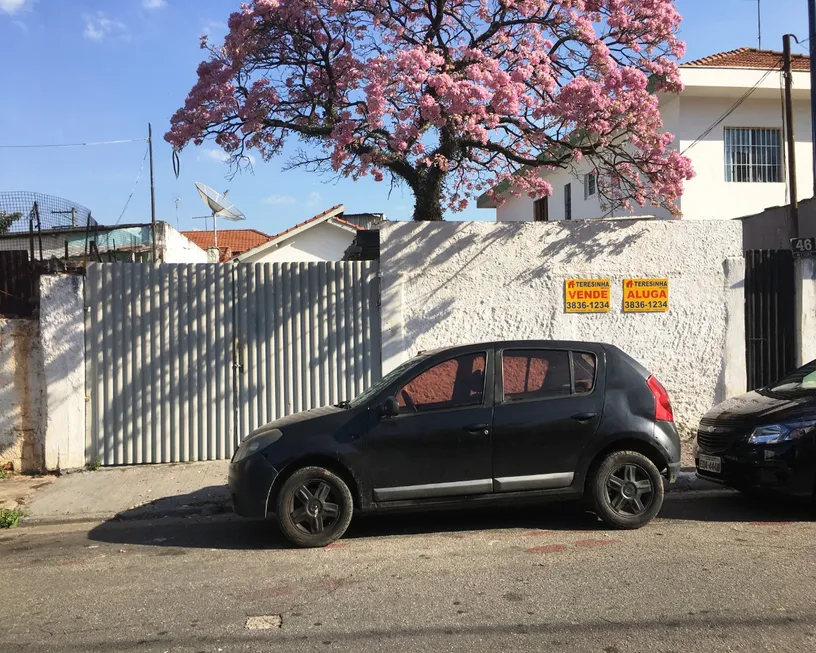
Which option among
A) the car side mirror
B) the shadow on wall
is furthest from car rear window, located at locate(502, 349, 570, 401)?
the shadow on wall

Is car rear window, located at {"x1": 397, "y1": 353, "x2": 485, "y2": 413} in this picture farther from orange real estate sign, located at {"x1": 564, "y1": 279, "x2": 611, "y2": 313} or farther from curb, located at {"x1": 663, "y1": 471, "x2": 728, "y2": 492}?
orange real estate sign, located at {"x1": 564, "y1": 279, "x2": 611, "y2": 313}

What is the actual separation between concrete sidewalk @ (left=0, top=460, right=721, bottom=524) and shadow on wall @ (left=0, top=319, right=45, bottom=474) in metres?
0.38

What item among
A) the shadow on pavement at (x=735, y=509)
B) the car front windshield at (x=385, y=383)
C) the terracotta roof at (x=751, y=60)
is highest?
the terracotta roof at (x=751, y=60)

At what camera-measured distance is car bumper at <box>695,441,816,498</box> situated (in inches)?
237

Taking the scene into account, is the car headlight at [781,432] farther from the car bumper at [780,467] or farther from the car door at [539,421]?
the car door at [539,421]

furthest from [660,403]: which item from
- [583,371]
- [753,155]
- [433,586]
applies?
[753,155]

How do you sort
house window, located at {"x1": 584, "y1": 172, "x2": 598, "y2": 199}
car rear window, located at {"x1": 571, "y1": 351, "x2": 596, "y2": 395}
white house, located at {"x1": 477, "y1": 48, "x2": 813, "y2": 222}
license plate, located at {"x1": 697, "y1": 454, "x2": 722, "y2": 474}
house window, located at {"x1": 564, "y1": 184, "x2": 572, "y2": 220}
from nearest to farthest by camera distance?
car rear window, located at {"x1": 571, "y1": 351, "x2": 596, "y2": 395}
license plate, located at {"x1": 697, "y1": 454, "x2": 722, "y2": 474}
white house, located at {"x1": 477, "y1": 48, "x2": 813, "y2": 222}
house window, located at {"x1": 584, "y1": 172, "x2": 598, "y2": 199}
house window, located at {"x1": 564, "y1": 184, "x2": 572, "y2": 220}

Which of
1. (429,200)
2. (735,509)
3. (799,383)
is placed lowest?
(735,509)

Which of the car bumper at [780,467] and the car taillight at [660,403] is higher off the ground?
the car taillight at [660,403]

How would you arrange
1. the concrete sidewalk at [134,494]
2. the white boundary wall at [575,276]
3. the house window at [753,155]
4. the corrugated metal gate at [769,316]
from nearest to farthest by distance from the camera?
the concrete sidewalk at [134,494] → the white boundary wall at [575,276] → the corrugated metal gate at [769,316] → the house window at [753,155]

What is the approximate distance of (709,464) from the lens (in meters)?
6.59

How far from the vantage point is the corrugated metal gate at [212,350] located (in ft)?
28.5

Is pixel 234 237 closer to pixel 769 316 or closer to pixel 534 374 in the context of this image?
pixel 769 316

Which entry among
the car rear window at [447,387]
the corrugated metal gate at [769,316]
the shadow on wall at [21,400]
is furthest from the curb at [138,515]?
the corrugated metal gate at [769,316]
